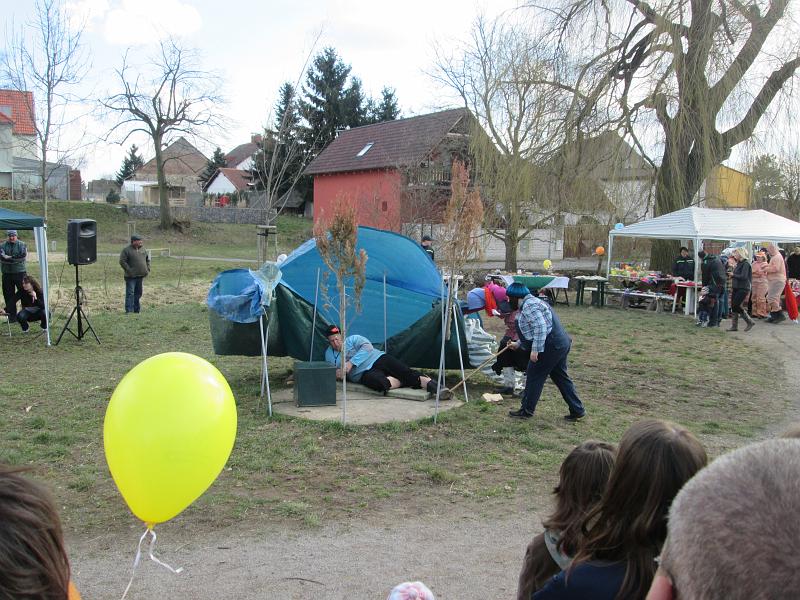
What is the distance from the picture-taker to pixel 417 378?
9.14 m

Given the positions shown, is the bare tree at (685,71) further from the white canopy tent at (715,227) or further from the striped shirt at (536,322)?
the striped shirt at (536,322)

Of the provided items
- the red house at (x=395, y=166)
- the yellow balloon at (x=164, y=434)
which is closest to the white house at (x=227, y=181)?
the red house at (x=395, y=166)

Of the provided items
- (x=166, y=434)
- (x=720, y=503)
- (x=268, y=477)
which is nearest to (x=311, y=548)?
(x=268, y=477)

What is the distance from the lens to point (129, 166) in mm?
69500

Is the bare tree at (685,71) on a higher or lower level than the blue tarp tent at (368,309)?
higher

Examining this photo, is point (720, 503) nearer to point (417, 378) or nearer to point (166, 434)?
point (166, 434)

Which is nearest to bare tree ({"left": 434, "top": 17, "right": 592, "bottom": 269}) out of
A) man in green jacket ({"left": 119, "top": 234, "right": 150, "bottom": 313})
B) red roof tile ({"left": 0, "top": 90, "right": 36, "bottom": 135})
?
man in green jacket ({"left": 119, "top": 234, "right": 150, "bottom": 313})

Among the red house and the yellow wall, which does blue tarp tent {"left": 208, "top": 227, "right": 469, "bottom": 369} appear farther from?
the yellow wall

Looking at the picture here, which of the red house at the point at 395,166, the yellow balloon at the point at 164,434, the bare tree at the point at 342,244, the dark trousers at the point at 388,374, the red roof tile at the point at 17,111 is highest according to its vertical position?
the red roof tile at the point at 17,111

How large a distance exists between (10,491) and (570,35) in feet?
65.4

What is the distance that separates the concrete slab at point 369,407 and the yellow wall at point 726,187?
49.1 ft

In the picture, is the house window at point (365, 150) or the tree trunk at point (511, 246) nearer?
the tree trunk at point (511, 246)

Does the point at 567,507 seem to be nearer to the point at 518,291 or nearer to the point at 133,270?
the point at 518,291

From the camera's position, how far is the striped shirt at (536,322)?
7461 mm
